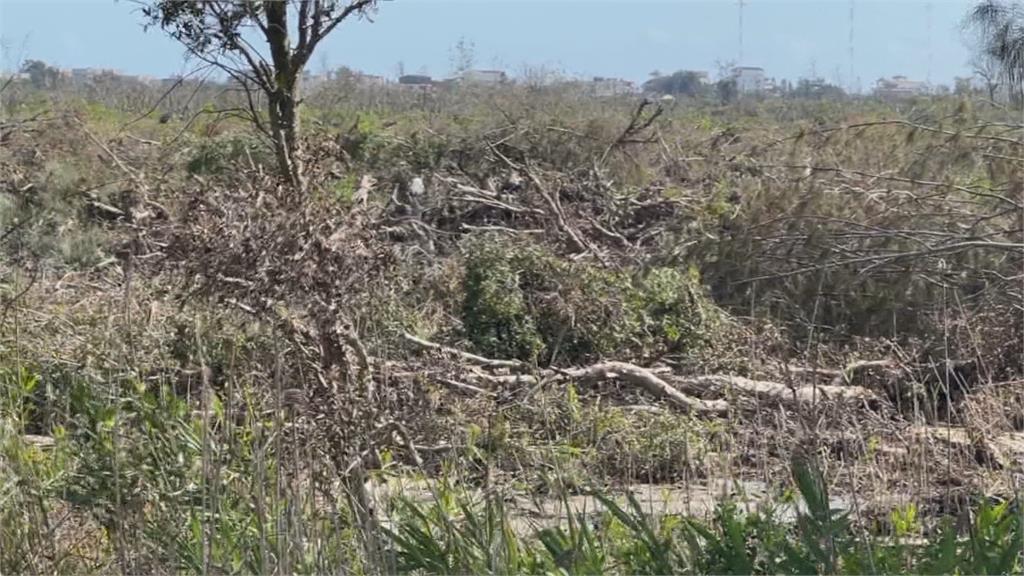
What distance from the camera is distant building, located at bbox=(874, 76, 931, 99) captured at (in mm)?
11042

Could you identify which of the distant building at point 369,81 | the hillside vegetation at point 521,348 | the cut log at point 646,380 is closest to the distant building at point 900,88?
the hillside vegetation at point 521,348

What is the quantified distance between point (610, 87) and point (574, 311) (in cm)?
Answer: 809

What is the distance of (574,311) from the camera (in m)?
7.84

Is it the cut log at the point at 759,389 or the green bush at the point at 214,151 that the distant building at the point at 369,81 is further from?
the cut log at the point at 759,389

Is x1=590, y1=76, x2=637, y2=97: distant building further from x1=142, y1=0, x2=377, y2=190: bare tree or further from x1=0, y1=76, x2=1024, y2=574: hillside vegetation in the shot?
x1=142, y1=0, x2=377, y2=190: bare tree

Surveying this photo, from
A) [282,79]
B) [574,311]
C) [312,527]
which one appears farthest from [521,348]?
[312,527]

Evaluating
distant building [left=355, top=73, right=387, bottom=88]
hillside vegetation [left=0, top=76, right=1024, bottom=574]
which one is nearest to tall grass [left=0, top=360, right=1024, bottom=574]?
hillside vegetation [left=0, top=76, right=1024, bottom=574]

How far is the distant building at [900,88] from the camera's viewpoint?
36.2 ft

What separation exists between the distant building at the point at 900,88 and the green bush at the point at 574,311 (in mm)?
3711


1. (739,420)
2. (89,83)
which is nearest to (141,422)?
(739,420)

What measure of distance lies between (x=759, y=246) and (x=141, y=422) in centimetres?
530

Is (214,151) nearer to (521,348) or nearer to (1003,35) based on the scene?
(521,348)

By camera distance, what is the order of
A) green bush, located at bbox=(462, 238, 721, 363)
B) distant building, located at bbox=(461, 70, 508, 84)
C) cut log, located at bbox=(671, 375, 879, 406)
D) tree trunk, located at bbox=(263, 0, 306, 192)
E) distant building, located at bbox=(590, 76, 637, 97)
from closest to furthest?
tree trunk, located at bbox=(263, 0, 306, 192) → cut log, located at bbox=(671, 375, 879, 406) → green bush, located at bbox=(462, 238, 721, 363) → distant building, located at bbox=(590, 76, 637, 97) → distant building, located at bbox=(461, 70, 508, 84)

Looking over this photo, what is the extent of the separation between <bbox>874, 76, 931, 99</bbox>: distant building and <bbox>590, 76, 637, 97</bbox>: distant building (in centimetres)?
271
